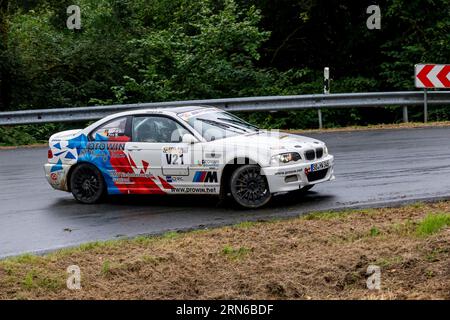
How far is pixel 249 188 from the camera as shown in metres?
12.1

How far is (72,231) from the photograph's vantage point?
11477 mm

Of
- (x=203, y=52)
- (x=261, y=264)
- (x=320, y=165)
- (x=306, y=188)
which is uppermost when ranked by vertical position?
(x=203, y=52)

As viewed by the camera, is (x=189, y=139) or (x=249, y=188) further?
(x=189, y=139)

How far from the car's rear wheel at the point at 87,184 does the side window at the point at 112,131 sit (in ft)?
1.61

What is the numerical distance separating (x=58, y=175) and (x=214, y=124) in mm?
2654

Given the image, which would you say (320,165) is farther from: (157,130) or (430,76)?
(430,76)

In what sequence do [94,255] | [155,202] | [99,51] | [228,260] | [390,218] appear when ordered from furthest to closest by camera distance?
1. [99,51]
2. [155,202]
3. [390,218]
4. [94,255]
5. [228,260]

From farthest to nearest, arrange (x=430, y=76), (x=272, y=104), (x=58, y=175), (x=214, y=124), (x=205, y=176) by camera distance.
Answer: (x=272, y=104), (x=430, y=76), (x=58, y=175), (x=214, y=124), (x=205, y=176)

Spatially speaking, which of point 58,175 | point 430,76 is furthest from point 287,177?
point 430,76

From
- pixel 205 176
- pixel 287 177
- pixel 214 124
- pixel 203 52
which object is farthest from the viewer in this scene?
pixel 203 52

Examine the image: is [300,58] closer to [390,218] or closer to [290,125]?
[290,125]

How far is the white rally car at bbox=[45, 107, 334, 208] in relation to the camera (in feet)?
39.4

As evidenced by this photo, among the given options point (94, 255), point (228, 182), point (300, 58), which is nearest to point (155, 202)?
point (228, 182)

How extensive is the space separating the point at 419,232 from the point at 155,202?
4.87 m
